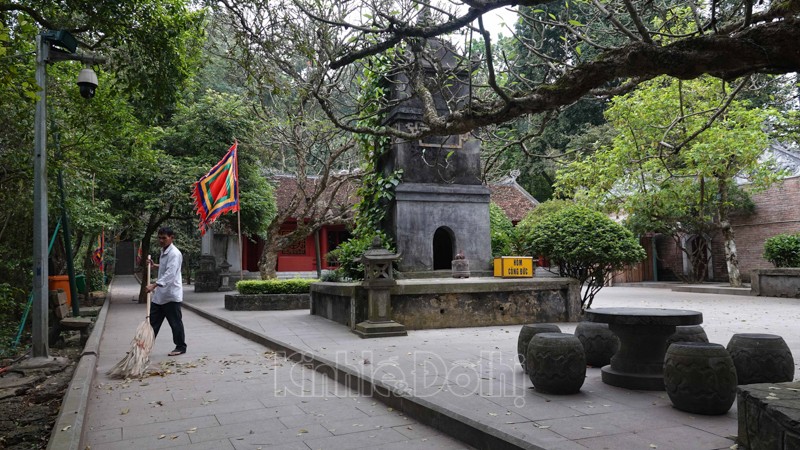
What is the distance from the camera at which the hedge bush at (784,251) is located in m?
18.1

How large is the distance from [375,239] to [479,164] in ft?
15.4

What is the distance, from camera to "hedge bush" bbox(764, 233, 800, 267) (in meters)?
18.1

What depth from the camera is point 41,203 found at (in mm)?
7473

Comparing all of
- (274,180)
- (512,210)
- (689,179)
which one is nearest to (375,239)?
(689,179)

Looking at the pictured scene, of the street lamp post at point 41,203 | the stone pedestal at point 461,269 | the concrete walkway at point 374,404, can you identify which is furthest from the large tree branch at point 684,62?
the stone pedestal at point 461,269

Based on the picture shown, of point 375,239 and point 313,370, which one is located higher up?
point 375,239

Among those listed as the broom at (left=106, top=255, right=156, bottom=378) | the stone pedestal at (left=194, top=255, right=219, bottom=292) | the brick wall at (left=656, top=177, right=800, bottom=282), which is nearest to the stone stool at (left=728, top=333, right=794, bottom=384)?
the broom at (left=106, top=255, right=156, bottom=378)

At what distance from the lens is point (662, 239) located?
30266 millimetres

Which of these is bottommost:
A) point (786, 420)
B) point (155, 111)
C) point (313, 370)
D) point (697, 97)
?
point (313, 370)

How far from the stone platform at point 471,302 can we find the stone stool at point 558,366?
14.6 feet

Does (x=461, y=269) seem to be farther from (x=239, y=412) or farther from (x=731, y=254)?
(x=731, y=254)

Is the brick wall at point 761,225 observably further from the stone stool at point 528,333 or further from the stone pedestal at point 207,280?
the stone pedestal at point 207,280

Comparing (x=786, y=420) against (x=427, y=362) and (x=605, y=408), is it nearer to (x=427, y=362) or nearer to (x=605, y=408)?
(x=605, y=408)

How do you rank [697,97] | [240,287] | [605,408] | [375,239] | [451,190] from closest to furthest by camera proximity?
1. [605,408]
2. [375,239]
3. [451,190]
4. [240,287]
5. [697,97]
